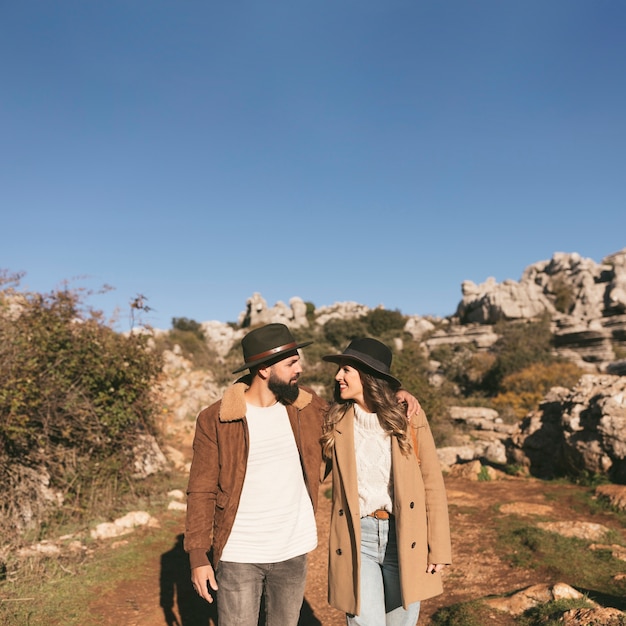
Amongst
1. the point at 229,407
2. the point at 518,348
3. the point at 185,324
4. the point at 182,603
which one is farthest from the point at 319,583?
the point at 185,324

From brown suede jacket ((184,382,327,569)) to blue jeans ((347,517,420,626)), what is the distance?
0.40m

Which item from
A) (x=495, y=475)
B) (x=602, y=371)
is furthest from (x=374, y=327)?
(x=495, y=475)

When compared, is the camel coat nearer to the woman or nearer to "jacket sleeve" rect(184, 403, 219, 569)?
the woman

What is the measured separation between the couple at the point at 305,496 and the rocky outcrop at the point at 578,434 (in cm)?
748

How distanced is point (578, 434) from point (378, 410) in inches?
323

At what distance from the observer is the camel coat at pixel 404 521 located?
8.28 ft

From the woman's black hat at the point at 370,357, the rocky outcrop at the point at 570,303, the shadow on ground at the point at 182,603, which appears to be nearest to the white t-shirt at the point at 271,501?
the woman's black hat at the point at 370,357

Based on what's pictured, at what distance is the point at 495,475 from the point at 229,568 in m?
8.81

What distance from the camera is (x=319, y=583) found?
5.83 metres

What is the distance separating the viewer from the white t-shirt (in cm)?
257

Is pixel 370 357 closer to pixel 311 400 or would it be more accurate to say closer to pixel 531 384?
pixel 311 400

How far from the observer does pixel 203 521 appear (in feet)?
8.44

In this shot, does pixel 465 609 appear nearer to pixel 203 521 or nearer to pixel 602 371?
pixel 203 521

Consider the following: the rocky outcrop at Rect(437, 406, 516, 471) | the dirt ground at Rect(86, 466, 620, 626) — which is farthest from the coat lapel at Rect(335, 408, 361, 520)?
the rocky outcrop at Rect(437, 406, 516, 471)
